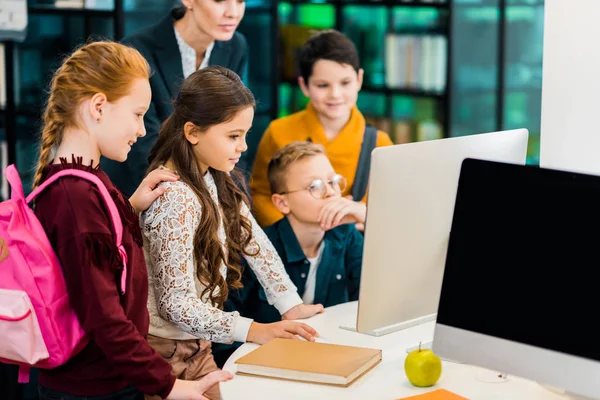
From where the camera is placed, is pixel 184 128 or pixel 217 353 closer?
pixel 184 128

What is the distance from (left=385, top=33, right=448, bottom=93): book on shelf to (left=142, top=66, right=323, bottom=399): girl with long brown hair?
2.45 m

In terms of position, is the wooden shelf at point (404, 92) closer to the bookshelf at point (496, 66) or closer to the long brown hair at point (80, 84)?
the bookshelf at point (496, 66)

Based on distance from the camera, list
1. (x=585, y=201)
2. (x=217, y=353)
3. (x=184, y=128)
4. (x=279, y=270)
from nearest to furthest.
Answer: (x=585, y=201)
(x=184, y=128)
(x=279, y=270)
(x=217, y=353)

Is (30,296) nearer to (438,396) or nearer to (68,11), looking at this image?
(438,396)

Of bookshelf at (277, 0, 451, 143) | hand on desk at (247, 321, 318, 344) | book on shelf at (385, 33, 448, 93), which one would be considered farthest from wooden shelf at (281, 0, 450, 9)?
hand on desk at (247, 321, 318, 344)

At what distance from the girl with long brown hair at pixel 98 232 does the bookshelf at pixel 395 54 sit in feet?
8.89

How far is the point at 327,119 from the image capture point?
3127mm

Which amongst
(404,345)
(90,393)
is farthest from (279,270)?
(90,393)

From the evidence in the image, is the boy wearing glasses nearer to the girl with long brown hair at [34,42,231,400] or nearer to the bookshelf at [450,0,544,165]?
the girl with long brown hair at [34,42,231,400]

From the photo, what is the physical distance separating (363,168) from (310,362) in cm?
137

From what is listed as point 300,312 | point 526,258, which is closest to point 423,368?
point 526,258

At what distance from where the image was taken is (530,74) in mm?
4441

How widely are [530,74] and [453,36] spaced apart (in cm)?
47

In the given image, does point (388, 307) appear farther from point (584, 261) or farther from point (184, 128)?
point (184, 128)
